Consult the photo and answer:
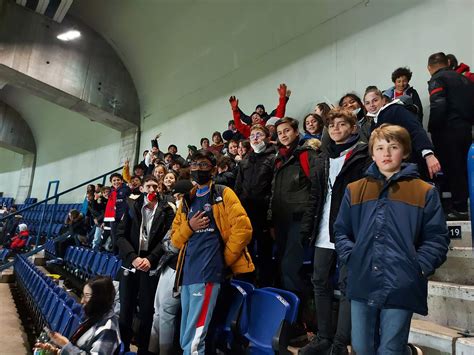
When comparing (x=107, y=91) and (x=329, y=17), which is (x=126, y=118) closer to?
(x=107, y=91)

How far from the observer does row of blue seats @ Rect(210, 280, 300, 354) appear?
1.63m

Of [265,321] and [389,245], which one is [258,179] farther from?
[389,245]

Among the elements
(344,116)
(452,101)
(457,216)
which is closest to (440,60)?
(452,101)

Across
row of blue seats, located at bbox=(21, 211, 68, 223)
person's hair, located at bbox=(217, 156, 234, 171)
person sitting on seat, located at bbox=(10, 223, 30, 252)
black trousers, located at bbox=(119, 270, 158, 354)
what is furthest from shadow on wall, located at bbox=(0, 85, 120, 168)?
black trousers, located at bbox=(119, 270, 158, 354)

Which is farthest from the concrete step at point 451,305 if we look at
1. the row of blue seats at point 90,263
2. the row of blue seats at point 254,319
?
the row of blue seats at point 90,263

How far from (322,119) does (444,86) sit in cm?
89

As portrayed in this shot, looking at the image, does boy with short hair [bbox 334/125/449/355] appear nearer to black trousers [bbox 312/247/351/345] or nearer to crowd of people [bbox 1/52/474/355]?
crowd of people [bbox 1/52/474/355]

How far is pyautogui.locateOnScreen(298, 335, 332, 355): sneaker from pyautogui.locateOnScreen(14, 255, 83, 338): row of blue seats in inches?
60.4

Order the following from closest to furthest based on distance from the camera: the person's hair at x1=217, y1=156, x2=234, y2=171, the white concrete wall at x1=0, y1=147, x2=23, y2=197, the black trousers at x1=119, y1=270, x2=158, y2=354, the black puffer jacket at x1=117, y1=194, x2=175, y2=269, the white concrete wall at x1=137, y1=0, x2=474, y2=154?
the black trousers at x1=119, y1=270, x2=158, y2=354 → the black puffer jacket at x1=117, y1=194, x2=175, y2=269 → the person's hair at x1=217, y1=156, x2=234, y2=171 → the white concrete wall at x1=137, y1=0, x2=474, y2=154 → the white concrete wall at x1=0, y1=147, x2=23, y2=197

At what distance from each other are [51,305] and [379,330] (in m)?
2.66

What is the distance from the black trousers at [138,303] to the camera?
86.7 inches

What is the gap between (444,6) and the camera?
3.45m

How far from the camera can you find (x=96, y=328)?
1.73 m

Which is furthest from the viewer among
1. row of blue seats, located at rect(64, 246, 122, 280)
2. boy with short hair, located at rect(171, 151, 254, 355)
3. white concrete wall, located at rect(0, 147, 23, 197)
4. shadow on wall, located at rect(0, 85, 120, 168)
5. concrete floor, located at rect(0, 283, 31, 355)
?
white concrete wall, located at rect(0, 147, 23, 197)
